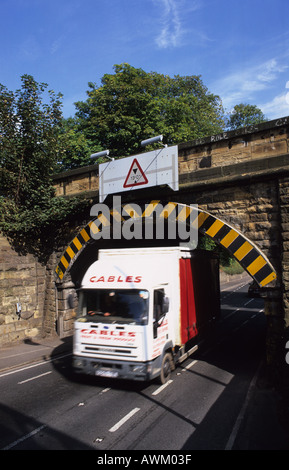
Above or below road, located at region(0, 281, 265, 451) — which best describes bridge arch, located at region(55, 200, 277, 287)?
above

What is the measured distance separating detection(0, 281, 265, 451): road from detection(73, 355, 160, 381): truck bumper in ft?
1.60

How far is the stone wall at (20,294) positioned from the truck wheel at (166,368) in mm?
7115

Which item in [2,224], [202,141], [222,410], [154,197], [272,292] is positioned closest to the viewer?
[222,410]

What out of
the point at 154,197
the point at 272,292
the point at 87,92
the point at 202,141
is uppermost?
the point at 87,92

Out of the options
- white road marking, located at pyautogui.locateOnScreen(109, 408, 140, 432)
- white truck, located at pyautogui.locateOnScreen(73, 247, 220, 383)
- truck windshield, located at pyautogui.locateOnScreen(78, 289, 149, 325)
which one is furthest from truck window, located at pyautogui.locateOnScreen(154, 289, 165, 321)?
white road marking, located at pyautogui.locateOnScreen(109, 408, 140, 432)

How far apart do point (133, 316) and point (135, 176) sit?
5120 millimetres

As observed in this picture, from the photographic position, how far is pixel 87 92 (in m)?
25.7

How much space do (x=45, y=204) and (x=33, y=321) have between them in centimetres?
490

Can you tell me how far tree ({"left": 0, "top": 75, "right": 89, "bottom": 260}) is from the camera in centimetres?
1319

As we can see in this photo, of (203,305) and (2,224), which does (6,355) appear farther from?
(203,305)

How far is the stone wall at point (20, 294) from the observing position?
1257cm

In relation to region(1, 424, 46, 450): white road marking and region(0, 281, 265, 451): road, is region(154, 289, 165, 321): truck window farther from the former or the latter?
region(1, 424, 46, 450): white road marking

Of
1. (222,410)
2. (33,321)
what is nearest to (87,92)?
(33,321)

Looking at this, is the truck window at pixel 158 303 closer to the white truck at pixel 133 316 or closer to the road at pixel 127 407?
the white truck at pixel 133 316
